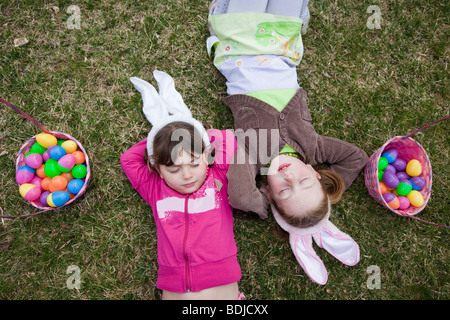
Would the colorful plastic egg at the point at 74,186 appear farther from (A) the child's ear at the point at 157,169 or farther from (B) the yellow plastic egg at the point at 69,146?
(A) the child's ear at the point at 157,169

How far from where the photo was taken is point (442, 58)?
9.63ft

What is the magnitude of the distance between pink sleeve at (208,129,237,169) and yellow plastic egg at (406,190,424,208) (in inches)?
58.9

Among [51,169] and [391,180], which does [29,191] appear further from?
[391,180]

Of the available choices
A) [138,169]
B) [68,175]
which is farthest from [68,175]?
[138,169]

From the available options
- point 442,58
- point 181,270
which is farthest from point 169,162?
point 442,58

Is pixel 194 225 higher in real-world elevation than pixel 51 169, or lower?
lower

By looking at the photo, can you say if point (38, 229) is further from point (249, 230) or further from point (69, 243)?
point (249, 230)

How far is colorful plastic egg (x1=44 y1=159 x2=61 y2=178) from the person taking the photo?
232cm

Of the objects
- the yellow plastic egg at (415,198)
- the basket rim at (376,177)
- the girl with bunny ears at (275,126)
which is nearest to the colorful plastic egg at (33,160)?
the girl with bunny ears at (275,126)

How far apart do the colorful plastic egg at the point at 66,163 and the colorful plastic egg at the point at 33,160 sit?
179 mm

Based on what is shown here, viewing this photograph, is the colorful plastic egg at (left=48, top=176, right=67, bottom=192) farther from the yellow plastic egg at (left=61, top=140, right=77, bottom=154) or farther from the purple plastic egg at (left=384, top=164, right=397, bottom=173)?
the purple plastic egg at (left=384, top=164, right=397, bottom=173)

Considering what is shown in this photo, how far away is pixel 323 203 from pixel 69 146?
1.99m

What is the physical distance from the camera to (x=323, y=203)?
2211 millimetres

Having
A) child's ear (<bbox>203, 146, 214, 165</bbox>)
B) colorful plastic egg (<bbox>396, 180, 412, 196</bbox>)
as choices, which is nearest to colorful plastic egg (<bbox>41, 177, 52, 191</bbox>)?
child's ear (<bbox>203, 146, 214, 165</bbox>)
